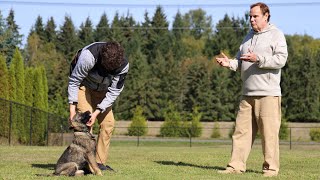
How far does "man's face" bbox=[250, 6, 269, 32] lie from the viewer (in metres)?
9.57

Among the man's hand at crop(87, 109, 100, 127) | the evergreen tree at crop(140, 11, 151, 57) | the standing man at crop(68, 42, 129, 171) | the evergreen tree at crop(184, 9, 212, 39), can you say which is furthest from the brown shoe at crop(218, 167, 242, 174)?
the evergreen tree at crop(184, 9, 212, 39)

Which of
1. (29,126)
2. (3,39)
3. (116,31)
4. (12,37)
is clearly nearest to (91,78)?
(29,126)

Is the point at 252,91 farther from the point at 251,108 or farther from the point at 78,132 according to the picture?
the point at 78,132

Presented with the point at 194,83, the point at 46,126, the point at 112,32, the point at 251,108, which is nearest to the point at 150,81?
the point at 194,83

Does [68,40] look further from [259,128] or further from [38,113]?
[259,128]

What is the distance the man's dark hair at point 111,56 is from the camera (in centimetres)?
883

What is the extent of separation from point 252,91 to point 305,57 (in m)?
56.6

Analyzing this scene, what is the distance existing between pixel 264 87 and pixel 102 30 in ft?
226

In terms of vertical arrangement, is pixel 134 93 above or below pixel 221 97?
above

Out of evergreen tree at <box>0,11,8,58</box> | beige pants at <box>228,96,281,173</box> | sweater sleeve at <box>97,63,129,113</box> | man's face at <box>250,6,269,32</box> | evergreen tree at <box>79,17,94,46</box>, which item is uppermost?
evergreen tree at <box>79,17,94,46</box>

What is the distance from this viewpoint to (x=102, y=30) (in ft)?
255

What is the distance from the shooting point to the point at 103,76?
31.0 feet

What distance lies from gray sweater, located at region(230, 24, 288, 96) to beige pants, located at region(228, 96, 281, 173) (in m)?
0.14

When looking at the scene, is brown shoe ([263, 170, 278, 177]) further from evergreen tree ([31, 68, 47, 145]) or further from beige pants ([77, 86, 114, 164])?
evergreen tree ([31, 68, 47, 145])
